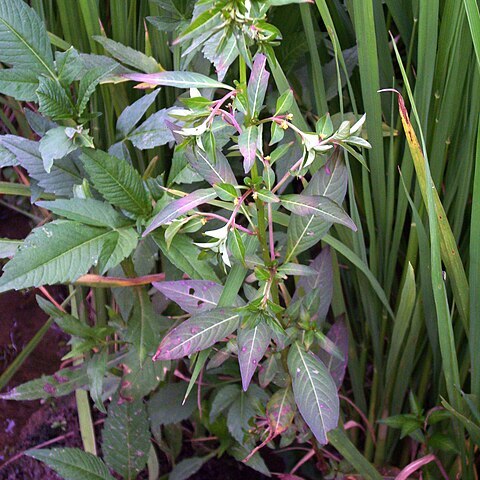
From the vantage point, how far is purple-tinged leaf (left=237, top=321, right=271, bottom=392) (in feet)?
2.73

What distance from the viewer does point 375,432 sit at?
1304mm

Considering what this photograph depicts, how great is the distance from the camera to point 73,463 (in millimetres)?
1173

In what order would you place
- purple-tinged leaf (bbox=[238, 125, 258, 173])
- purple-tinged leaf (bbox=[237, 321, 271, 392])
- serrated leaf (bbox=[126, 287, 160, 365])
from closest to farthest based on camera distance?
purple-tinged leaf (bbox=[238, 125, 258, 173]) < purple-tinged leaf (bbox=[237, 321, 271, 392]) < serrated leaf (bbox=[126, 287, 160, 365])

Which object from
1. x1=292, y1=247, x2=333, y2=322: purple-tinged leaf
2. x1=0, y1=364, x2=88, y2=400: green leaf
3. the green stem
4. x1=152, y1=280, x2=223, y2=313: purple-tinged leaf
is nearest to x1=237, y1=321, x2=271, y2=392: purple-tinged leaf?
x1=152, y1=280, x2=223, y2=313: purple-tinged leaf

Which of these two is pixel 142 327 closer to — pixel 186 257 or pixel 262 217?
pixel 186 257

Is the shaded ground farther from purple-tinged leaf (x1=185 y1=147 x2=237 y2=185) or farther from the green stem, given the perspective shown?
purple-tinged leaf (x1=185 y1=147 x2=237 y2=185)

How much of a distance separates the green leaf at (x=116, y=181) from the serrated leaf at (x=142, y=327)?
18 centimetres

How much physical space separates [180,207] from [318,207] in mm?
163

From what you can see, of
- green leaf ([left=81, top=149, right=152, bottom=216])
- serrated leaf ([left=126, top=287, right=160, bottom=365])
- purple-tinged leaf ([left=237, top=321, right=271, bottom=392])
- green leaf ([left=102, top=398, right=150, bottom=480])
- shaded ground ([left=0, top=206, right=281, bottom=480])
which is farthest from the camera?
shaded ground ([left=0, top=206, right=281, bottom=480])

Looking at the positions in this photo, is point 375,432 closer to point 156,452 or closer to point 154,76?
point 156,452

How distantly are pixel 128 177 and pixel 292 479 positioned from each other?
625 mm

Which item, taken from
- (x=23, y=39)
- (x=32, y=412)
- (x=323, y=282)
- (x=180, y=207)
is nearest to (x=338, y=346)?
(x=323, y=282)

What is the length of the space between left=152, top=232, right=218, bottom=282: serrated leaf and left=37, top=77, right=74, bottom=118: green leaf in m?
0.23

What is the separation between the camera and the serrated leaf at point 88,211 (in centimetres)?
91
